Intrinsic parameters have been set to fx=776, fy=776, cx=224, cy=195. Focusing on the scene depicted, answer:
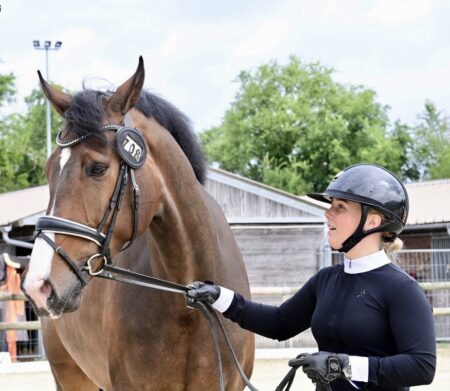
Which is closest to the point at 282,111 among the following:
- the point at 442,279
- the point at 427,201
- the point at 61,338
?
the point at 427,201

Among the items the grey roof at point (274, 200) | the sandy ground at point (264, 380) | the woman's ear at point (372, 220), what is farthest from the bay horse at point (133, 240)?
the grey roof at point (274, 200)

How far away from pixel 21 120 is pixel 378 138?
717 inches

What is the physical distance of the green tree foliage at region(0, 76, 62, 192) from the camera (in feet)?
111

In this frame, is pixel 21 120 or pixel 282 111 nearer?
pixel 21 120

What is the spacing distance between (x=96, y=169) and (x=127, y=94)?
40 cm

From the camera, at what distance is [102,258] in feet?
10.7

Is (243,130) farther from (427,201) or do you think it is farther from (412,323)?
(412,323)

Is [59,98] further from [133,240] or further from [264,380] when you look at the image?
[264,380]

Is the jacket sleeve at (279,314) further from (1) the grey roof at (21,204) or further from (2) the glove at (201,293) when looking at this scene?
(1) the grey roof at (21,204)

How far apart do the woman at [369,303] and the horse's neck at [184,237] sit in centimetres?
91

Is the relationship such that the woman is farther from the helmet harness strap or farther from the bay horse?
the bay horse

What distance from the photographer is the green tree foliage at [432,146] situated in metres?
43.1

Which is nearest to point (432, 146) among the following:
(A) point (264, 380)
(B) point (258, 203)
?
(B) point (258, 203)

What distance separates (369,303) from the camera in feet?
8.72
